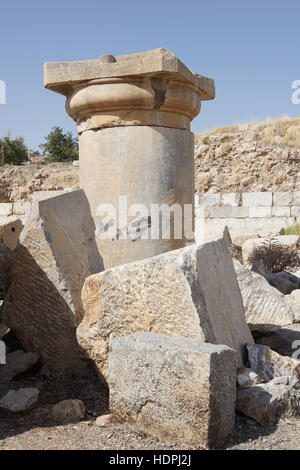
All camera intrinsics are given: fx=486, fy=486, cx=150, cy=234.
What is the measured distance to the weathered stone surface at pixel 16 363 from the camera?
3.31m

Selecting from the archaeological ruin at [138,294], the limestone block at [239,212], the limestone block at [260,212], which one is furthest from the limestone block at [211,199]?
the archaeological ruin at [138,294]

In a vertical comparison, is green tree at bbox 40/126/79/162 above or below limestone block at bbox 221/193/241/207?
above

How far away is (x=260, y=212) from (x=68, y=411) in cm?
1026

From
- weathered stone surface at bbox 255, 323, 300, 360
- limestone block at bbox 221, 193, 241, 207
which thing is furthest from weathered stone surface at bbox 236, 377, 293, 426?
limestone block at bbox 221, 193, 241, 207

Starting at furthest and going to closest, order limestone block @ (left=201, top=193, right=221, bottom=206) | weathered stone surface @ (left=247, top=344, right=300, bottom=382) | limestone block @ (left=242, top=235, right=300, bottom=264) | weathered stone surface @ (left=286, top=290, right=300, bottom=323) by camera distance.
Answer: limestone block @ (left=201, top=193, right=221, bottom=206)
limestone block @ (left=242, top=235, right=300, bottom=264)
weathered stone surface @ (left=286, top=290, right=300, bottom=323)
weathered stone surface @ (left=247, top=344, right=300, bottom=382)

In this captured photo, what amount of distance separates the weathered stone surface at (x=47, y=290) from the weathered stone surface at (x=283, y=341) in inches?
62.0

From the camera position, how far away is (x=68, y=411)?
280 centimetres

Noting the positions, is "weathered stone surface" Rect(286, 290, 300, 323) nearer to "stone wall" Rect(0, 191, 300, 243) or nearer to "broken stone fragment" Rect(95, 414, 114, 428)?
"broken stone fragment" Rect(95, 414, 114, 428)

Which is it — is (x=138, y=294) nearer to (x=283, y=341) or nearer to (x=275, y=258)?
(x=283, y=341)

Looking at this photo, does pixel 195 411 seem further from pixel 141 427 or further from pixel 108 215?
pixel 108 215

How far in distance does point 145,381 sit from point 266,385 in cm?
78

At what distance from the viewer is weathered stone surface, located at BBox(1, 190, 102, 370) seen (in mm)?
3416

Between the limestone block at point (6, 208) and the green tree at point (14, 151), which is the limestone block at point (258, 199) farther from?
the green tree at point (14, 151)

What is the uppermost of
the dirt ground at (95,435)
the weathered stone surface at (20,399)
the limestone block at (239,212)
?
the limestone block at (239,212)
